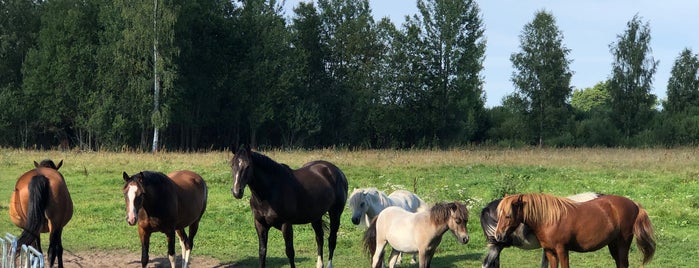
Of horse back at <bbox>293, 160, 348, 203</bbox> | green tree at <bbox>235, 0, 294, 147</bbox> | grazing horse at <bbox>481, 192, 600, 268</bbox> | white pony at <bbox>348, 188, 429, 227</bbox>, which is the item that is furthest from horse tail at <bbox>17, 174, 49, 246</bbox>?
green tree at <bbox>235, 0, 294, 147</bbox>

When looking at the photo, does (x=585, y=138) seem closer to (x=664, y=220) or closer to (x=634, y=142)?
(x=634, y=142)

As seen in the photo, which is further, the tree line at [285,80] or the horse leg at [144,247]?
the tree line at [285,80]

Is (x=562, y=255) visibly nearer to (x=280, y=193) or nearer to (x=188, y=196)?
(x=280, y=193)

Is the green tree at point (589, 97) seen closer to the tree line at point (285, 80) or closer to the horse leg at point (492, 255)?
the tree line at point (285, 80)

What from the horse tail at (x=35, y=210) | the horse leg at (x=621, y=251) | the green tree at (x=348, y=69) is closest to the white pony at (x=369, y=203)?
the horse leg at (x=621, y=251)

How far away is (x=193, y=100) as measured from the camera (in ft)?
144

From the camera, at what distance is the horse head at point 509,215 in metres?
7.11

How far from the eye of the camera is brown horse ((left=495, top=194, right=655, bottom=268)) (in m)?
7.18

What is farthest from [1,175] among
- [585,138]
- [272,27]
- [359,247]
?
[585,138]

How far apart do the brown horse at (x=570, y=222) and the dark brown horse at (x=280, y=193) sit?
307 centimetres

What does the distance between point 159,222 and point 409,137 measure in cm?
4105

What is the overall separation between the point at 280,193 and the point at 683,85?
2040 inches

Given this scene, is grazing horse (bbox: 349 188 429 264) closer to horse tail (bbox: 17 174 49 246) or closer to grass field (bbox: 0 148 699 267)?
grass field (bbox: 0 148 699 267)

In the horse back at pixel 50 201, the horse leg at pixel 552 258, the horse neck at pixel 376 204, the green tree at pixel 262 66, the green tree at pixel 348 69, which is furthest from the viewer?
the green tree at pixel 348 69
